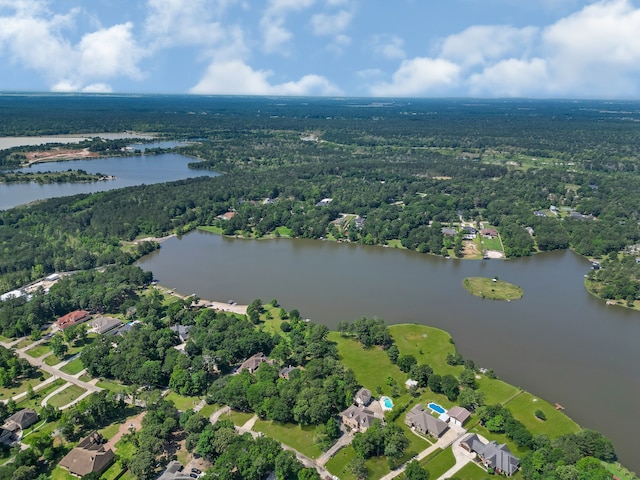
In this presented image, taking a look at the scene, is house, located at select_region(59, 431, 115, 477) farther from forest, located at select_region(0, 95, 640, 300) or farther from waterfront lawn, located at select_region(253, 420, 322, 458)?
forest, located at select_region(0, 95, 640, 300)

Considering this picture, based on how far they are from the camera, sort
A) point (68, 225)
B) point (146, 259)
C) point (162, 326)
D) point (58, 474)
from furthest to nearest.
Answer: point (68, 225) → point (146, 259) → point (162, 326) → point (58, 474)

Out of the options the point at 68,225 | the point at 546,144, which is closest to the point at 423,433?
the point at 68,225

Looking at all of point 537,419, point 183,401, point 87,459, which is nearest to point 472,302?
point 537,419

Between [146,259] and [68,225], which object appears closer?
[146,259]

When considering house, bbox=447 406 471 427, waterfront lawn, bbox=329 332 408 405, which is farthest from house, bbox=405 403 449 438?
waterfront lawn, bbox=329 332 408 405

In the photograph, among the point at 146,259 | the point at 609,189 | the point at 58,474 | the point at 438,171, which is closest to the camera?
the point at 58,474

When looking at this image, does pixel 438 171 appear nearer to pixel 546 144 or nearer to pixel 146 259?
pixel 546 144

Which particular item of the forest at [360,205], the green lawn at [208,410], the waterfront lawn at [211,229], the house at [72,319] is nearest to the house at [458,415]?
the green lawn at [208,410]
